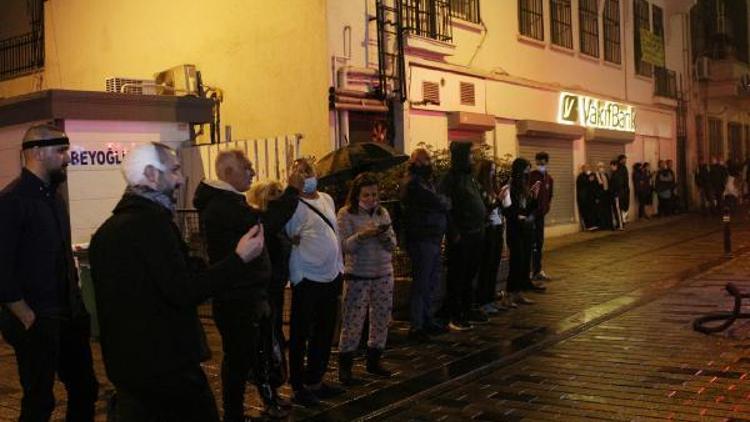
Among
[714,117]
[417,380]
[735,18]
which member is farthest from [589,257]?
[735,18]

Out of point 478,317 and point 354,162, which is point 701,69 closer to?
point 478,317

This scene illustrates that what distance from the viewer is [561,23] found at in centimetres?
1914

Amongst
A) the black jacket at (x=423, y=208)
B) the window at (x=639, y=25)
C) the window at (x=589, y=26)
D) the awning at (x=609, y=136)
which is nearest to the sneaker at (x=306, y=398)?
the black jacket at (x=423, y=208)

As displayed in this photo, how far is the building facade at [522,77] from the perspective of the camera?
13055 millimetres

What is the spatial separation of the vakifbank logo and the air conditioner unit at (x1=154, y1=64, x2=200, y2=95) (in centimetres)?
910

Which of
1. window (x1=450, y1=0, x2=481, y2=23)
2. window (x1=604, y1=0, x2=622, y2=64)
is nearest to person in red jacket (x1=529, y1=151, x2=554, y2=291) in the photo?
window (x1=450, y1=0, x2=481, y2=23)

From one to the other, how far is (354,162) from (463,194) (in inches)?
50.4

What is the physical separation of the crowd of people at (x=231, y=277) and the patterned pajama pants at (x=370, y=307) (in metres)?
0.01

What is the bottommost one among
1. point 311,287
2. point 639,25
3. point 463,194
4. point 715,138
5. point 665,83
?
point 311,287

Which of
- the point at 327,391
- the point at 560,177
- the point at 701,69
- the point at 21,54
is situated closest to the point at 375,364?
the point at 327,391

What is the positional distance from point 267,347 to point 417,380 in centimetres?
149

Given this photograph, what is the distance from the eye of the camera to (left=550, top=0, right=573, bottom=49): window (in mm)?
18750

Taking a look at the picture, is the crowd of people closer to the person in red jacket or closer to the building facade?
the person in red jacket

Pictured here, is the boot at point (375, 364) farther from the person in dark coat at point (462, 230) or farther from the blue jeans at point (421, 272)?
the person in dark coat at point (462, 230)
